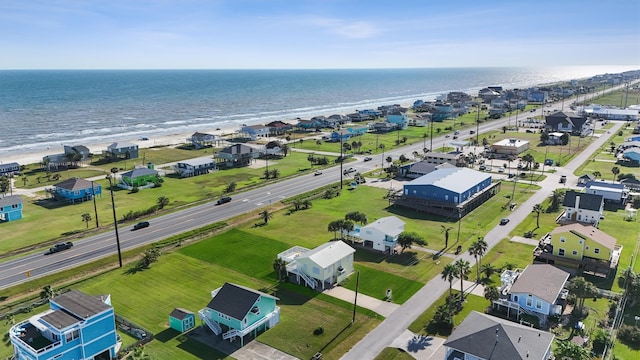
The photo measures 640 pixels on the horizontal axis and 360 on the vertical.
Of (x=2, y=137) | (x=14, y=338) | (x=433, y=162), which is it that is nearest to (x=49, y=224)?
(x=14, y=338)

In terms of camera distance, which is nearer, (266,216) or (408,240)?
(408,240)

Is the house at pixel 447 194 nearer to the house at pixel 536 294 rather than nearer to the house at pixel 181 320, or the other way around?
the house at pixel 536 294

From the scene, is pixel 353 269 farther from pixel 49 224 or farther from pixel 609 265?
pixel 49 224

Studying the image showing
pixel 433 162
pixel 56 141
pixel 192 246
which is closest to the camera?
pixel 192 246

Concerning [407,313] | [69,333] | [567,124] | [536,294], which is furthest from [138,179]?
[567,124]

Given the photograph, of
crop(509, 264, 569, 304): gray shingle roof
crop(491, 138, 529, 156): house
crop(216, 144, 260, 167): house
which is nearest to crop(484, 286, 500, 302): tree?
crop(509, 264, 569, 304): gray shingle roof

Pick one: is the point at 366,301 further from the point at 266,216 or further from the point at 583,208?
the point at 583,208

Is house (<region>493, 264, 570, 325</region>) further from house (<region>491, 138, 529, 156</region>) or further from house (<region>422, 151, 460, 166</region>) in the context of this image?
house (<region>491, 138, 529, 156</region>)
